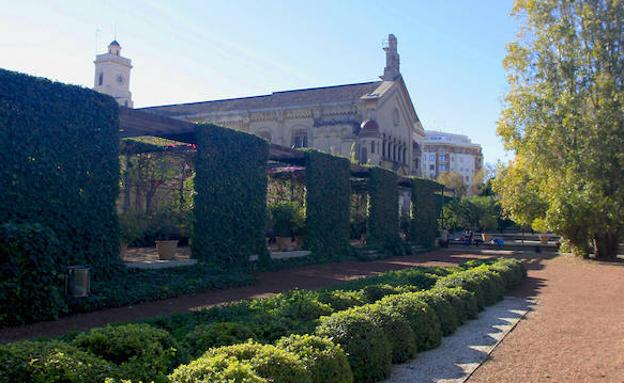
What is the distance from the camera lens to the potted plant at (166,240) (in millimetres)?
12180

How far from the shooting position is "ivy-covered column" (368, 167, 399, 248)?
21.0 meters

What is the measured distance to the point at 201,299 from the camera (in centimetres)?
959

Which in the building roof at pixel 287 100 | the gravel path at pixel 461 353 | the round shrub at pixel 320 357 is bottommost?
the gravel path at pixel 461 353

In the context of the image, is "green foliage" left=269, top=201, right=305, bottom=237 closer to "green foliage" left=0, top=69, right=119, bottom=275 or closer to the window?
"green foliage" left=0, top=69, right=119, bottom=275

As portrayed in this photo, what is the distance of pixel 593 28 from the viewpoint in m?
20.6

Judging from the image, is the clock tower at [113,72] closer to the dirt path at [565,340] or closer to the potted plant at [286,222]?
the potted plant at [286,222]

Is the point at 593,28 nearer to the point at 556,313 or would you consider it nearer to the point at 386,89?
the point at 556,313

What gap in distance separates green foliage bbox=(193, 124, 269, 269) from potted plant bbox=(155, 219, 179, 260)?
551mm

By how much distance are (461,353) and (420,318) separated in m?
0.59

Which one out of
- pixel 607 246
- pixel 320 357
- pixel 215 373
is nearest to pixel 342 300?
pixel 320 357

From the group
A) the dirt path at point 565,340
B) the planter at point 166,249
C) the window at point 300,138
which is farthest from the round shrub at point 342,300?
the window at point 300,138

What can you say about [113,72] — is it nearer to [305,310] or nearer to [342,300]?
[342,300]

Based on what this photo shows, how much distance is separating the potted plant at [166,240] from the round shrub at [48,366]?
8890mm

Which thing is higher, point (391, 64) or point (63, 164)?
point (391, 64)
